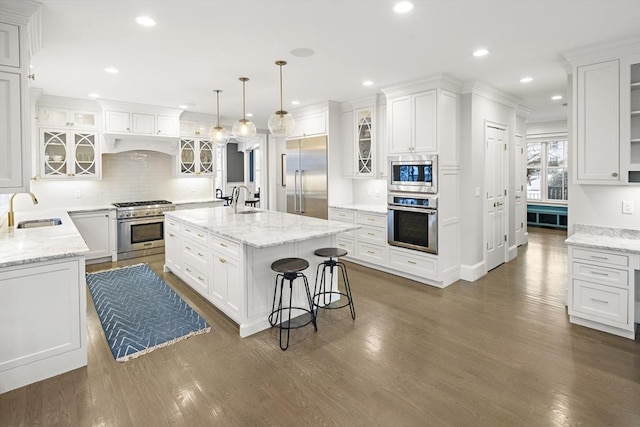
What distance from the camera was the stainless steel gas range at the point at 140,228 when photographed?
5961mm

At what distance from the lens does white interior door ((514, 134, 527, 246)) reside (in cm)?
636

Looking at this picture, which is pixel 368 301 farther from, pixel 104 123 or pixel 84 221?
pixel 104 123

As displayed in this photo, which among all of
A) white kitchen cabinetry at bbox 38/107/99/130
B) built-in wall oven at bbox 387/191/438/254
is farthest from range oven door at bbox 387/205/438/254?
white kitchen cabinetry at bbox 38/107/99/130

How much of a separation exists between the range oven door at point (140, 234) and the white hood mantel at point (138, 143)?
49.2 inches

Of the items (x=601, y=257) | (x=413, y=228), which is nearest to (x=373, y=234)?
(x=413, y=228)

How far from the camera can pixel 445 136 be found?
4.60m

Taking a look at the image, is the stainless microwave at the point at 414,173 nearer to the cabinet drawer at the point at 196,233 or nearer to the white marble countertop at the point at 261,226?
the white marble countertop at the point at 261,226

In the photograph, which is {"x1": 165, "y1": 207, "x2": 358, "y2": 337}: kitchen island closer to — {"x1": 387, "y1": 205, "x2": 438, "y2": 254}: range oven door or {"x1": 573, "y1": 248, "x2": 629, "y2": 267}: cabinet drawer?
{"x1": 387, "y1": 205, "x2": 438, "y2": 254}: range oven door

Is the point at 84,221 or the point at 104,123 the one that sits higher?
the point at 104,123

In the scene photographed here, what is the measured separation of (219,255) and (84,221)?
3403 mm

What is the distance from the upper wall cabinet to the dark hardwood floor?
152cm

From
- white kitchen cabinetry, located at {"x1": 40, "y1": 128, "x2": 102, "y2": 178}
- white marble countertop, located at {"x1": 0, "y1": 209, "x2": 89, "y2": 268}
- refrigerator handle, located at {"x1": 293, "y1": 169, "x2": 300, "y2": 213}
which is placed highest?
white kitchen cabinetry, located at {"x1": 40, "y1": 128, "x2": 102, "y2": 178}

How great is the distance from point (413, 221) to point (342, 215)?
54.3 inches

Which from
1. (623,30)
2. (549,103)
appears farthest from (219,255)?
(549,103)
